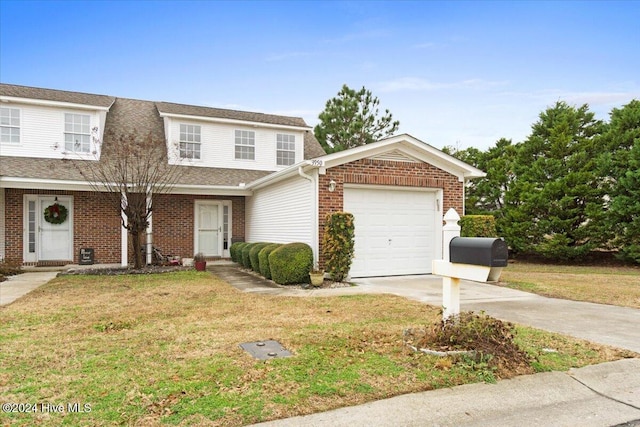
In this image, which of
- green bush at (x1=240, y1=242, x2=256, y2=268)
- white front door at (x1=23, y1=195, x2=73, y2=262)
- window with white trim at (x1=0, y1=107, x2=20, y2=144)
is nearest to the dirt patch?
green bush at (x1=240, y1=242, x2=256, y2=268)

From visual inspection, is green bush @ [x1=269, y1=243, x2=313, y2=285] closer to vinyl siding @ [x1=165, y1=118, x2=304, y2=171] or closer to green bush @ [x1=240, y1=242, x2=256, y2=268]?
green bush @ [x1=240, y1=242, x2=256, y2=268]

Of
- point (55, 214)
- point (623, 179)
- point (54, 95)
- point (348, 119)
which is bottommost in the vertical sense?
point (55, 214)

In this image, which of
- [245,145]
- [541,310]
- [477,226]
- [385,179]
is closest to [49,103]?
[245,145]

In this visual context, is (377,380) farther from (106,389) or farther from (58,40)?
(58,40)

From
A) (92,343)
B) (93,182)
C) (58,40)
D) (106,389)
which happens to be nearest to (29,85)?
(58,40)

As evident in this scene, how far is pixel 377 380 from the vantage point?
3.56 metres

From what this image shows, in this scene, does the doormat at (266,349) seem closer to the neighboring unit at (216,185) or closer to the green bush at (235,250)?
the neighboring unit at (216,185)

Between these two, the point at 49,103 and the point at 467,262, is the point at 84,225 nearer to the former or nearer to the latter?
the point at 49,103

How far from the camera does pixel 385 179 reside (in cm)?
1058

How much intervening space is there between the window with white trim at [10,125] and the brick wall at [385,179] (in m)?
11.1

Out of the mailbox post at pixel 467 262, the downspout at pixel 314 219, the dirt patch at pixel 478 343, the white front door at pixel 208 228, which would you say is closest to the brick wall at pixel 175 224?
the white front door at pixel 208 228

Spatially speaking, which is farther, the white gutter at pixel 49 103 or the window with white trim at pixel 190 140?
the window with white trim at pixel 190 140

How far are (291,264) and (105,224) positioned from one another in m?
8.27

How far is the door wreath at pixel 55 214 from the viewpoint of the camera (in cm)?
1366
